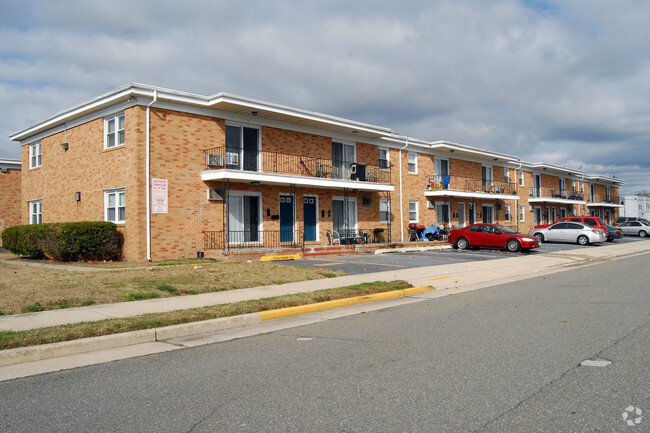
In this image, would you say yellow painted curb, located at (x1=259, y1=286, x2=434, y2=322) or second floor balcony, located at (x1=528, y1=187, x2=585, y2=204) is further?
second floor balcony, located at (x1=528, y1=187, x2=585, y2=204)

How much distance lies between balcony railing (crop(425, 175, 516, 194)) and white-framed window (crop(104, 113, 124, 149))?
18648 mm

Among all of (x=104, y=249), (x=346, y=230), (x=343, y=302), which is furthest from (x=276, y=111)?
(x=343, y=302)

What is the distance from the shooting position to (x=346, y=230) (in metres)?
25.9

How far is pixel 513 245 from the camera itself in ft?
83.6

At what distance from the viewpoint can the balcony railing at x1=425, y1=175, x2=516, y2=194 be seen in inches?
1271

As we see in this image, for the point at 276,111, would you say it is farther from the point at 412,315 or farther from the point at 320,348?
the point at 320,348

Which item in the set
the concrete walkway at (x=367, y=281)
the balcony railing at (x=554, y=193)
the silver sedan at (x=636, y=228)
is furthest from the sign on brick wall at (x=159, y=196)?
the silver sedan at (x=636, y=228)

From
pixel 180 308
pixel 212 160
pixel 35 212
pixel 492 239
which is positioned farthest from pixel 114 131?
pixel 492 239

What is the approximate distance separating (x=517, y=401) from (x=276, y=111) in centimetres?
1857

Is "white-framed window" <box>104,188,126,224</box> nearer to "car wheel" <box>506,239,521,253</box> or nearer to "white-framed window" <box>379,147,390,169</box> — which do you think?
"white-framed window" <box>379,147,390,169</box>

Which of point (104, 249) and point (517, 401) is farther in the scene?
point (104, 249)

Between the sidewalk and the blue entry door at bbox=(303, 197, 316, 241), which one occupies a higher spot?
the blue entry door at bbox=(303, 197, 316, 241)

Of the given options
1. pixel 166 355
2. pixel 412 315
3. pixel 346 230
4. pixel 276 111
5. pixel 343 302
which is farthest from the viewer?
pixel 346 230

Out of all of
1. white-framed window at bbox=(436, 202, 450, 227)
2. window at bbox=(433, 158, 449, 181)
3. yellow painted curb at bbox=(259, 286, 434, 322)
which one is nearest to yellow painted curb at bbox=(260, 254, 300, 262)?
yellow painted curb at bbox=(259, 286, 434, 322)
